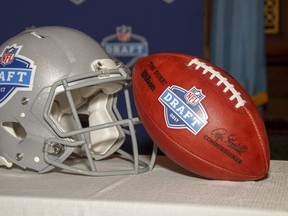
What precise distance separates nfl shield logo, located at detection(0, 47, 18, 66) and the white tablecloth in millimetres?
207

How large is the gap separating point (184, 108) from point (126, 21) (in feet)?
3.24

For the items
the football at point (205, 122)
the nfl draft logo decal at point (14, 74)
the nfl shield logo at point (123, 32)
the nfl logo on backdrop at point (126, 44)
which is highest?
the nfl draft logo decal at point (14, 74)

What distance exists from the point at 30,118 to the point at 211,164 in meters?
0.32

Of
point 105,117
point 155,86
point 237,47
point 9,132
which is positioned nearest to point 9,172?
point 9,132

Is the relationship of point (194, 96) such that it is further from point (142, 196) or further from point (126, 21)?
point (126, 21)

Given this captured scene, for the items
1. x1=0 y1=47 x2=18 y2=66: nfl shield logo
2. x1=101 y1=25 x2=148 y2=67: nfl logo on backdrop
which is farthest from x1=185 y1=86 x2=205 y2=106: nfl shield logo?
x1=101 y1=25 x2=148 y2=67: nfl logo on backdrop

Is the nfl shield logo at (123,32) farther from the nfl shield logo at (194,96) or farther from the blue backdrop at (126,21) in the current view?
the nfl shield logo at (194,96)

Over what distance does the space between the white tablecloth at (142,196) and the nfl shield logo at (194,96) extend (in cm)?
13

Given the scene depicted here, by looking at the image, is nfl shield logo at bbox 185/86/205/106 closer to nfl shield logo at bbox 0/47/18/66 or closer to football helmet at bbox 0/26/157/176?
football helmet at bbox 0/26/157/176

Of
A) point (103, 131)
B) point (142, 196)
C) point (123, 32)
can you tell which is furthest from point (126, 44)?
point (142, 196)

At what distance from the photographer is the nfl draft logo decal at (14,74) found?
903mm

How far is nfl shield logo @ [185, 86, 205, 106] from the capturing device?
2.69ft

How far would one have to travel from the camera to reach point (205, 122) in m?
0.81

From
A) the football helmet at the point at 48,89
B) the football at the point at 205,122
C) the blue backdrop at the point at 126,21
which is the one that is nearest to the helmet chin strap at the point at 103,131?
the football helmet at the point at 48,89
